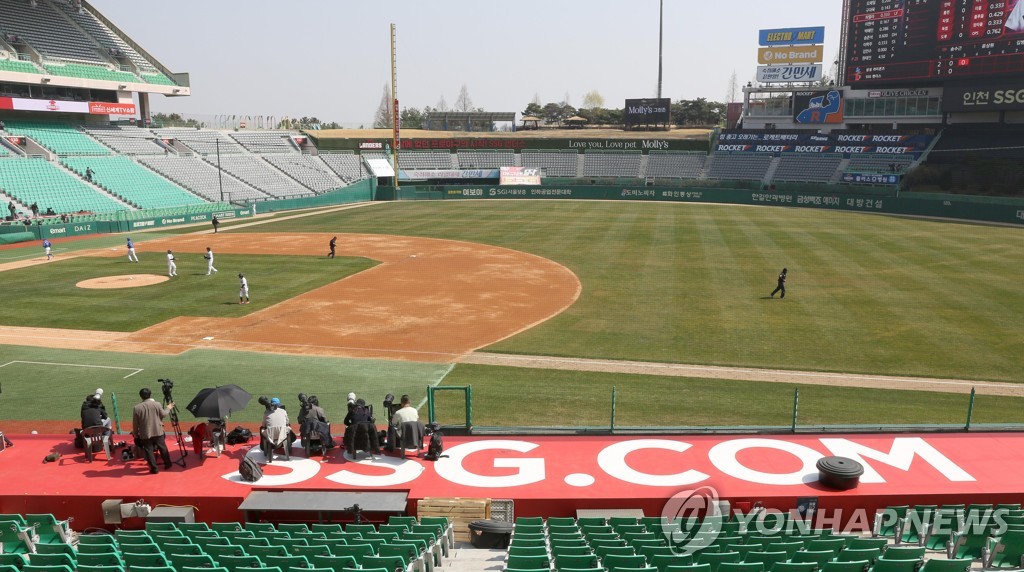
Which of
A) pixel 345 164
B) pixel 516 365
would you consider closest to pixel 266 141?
pixel 345 164

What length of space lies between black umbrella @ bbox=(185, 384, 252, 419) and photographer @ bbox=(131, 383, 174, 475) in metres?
0.58

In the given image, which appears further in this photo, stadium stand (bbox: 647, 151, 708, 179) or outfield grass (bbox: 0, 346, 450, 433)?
stadium stand (bbox: 647, 151, 708, 179)

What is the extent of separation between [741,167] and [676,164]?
880 cm

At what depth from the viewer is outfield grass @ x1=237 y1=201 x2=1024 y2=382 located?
73.7 ft

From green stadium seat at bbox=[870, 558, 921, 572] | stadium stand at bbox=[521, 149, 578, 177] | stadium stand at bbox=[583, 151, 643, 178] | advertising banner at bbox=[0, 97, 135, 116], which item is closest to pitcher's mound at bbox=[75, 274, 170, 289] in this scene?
green stadium seat at bbox=[870, 558, 921, 572]

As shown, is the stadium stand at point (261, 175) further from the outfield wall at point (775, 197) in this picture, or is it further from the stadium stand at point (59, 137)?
the stadium stand at point (59, 137)

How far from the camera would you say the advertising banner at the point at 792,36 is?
8338 centimetres

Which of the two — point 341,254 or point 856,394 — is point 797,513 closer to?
point 856,394

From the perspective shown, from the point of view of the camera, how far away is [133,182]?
6334 cm

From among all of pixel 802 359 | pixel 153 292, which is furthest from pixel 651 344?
pixel 153 292

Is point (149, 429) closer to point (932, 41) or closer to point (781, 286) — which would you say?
point (781, 286)

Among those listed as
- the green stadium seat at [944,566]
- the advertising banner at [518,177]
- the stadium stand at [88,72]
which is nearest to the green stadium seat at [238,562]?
the green stadium seat at [944,566]

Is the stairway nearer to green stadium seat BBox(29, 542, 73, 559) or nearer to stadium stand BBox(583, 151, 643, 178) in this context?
green stadium seat BBox(29, 542, 73, 559)

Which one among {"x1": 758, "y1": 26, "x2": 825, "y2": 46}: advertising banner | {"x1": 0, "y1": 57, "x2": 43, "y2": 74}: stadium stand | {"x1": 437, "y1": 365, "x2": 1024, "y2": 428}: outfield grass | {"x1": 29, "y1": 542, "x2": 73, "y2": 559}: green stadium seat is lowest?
{"x1": 437, "y1": 365, "x2": 1024, "y2": 428}: outfield grass
